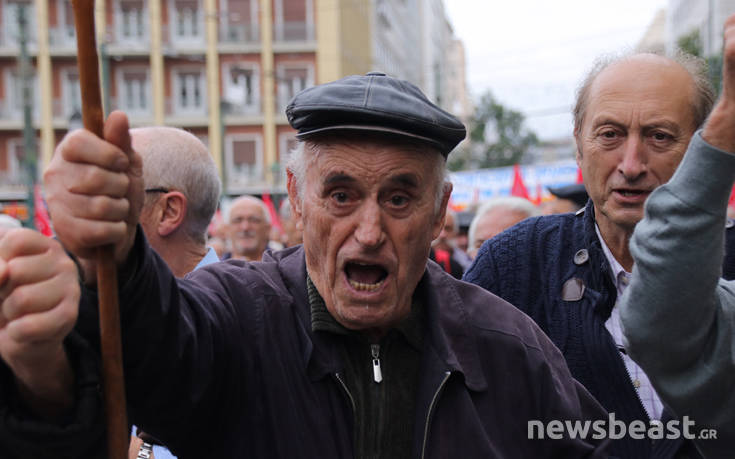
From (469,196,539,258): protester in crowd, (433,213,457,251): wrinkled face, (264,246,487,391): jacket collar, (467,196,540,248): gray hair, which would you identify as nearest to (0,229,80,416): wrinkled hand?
(264,246,487,391): jacket collar

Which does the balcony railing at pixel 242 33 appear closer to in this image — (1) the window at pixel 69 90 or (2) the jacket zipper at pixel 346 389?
(1) the window at pixel 69 90

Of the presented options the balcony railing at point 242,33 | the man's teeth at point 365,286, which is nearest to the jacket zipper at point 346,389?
the man's teeth at point 365,286

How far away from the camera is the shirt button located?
2693 mm

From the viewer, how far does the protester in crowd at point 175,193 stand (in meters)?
3.05

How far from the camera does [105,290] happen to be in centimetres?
141

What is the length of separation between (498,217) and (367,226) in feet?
12.1

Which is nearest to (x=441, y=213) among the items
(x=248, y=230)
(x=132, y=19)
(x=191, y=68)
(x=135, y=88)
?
(x=248, y=230)

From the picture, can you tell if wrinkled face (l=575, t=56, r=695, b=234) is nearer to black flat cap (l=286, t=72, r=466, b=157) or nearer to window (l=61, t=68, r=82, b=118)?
black flat cap (l=286, t=72, r=466, b=157)

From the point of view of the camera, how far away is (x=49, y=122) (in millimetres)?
35438

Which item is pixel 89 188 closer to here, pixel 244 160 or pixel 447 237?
pixel 447 237

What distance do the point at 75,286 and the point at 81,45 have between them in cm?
43

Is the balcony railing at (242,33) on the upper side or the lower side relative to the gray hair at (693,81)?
upper

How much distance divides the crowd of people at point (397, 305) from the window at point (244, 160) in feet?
111

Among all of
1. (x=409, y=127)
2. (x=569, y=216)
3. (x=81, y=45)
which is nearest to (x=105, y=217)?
(x=81, y=45)
